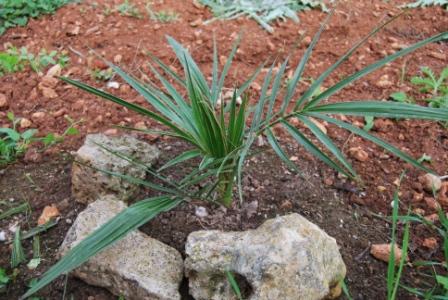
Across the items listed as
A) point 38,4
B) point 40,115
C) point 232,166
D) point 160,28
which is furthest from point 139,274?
point 38,4

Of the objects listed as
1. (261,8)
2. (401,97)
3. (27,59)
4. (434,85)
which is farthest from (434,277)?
(27,59)

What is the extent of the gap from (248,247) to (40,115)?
3.58 feet

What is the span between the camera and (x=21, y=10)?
2.39 m

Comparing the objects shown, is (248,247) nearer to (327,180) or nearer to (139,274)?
(139,274)

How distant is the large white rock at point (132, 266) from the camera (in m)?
1.18

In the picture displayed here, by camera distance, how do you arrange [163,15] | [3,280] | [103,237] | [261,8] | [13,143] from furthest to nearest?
[261,8] < [163,15] < [13,143] < [3,280] < [103,237]

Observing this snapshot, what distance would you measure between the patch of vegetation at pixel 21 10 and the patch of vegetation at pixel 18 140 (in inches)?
34.6

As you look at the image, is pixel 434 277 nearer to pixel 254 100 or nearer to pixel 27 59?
pixel 254 100

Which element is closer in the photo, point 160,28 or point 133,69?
point 133,69

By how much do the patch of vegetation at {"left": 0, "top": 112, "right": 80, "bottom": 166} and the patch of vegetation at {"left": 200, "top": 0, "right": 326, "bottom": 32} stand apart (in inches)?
43.1

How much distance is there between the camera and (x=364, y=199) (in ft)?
4.99

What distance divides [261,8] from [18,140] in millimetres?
1398

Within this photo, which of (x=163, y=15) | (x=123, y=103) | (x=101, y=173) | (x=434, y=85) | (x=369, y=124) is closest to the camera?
(x=123, y=103)

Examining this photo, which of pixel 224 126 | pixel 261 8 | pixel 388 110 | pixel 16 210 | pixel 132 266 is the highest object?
pixel 388 110
